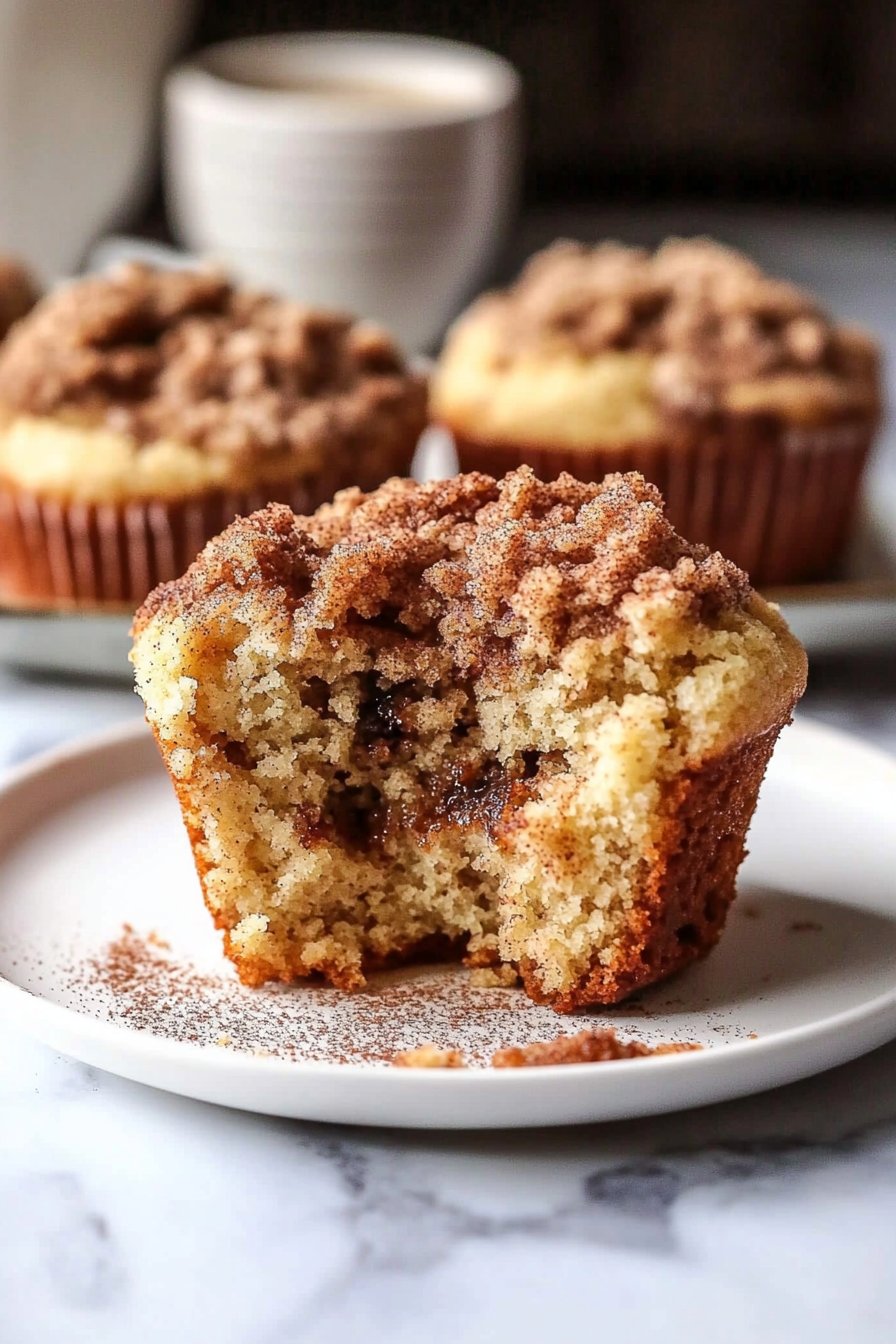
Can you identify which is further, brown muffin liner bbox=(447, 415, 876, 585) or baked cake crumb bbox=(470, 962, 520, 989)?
brown muffin liner bbox=(447, 415, 876, 585)

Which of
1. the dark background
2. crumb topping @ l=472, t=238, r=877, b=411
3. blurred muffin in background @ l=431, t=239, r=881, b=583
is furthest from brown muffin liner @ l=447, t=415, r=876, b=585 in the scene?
the dark background

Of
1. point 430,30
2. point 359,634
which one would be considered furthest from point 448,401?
point 430,30

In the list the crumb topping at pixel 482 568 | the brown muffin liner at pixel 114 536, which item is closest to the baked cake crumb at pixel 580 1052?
the crumb topping at pixel 482 568

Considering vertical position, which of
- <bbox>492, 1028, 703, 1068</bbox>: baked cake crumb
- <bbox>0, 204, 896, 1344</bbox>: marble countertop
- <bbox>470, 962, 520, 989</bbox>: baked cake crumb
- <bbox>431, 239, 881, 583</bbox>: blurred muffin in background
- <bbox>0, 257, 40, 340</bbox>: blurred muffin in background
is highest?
<bbox>492, 1028, 703, 1068</bbox>: baked cake crumb

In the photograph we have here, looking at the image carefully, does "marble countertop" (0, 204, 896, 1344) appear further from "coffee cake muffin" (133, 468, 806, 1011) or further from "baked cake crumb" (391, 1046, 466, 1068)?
"coffee cake muffin" (133, 468, 806, 1011)

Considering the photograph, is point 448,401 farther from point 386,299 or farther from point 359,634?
point 359,634

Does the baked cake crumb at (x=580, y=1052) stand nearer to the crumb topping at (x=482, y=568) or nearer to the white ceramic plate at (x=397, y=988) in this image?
the white ceramic plate at (x=397, y=988)

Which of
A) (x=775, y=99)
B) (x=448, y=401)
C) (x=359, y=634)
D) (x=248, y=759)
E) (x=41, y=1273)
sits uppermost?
(x=359, y=634)
